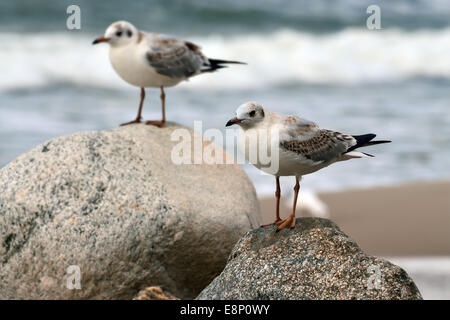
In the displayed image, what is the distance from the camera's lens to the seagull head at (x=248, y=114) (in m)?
4.41

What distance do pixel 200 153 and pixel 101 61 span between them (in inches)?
406

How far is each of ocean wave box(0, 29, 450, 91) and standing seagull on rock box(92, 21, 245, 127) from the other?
8518 mm

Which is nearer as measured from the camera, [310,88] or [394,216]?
[394,216]

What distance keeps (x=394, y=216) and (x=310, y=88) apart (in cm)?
767

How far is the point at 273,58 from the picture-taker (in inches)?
723

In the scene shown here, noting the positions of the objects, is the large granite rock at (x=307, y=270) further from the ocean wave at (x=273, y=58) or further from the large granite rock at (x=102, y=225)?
the ocean wave at (x=273, y=58)

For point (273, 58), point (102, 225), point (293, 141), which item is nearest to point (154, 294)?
point (102, 225)

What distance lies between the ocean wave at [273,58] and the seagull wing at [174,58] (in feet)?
27.7

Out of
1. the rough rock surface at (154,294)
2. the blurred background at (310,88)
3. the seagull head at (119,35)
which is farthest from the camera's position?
the blurred background at (310,88)

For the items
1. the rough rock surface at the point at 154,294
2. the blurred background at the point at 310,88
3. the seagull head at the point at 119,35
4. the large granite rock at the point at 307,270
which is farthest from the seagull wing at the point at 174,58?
the blurred background at the point at 310,88

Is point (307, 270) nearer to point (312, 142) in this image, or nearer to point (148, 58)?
point (312, 142)

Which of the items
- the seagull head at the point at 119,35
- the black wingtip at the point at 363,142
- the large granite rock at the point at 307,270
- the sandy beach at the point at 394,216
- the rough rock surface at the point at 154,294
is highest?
the seagull head at the point at 119,35

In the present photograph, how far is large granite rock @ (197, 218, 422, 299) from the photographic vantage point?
14.5 ft
